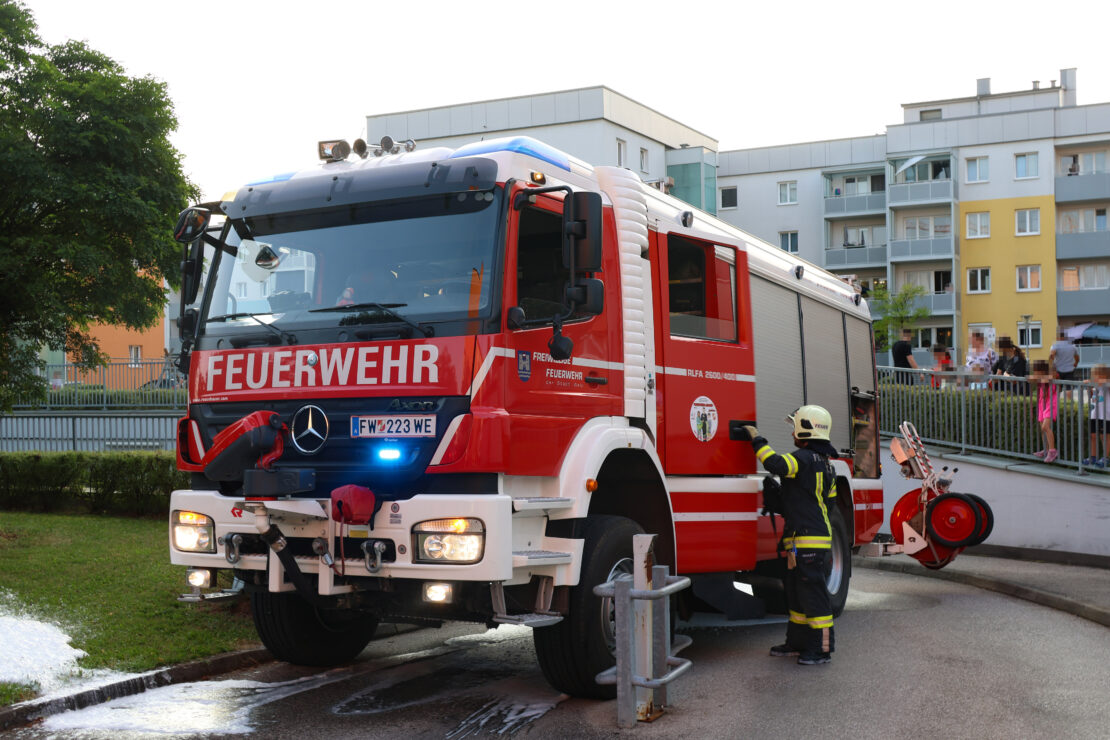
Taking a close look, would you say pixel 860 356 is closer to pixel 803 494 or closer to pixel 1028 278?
pixel 803 494

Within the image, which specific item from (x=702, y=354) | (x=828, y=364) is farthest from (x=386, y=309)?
(x=828, y=364)

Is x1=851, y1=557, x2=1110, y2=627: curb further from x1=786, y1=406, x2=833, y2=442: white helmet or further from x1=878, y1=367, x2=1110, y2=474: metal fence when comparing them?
x1=786, y1=406, x2=833, y2=442: white helmet

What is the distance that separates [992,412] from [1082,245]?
41063 mm

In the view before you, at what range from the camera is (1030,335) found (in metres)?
52.9

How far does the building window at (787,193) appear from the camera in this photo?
58.3m

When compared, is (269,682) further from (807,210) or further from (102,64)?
(807,210)

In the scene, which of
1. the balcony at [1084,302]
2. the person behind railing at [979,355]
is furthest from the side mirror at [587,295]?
Result: the balcony at [1084,302]

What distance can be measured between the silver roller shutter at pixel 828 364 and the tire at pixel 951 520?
1.18m

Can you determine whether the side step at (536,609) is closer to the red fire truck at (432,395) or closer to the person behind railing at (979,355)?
the red fire truck at (432,395)

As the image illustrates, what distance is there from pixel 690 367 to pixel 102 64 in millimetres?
9134

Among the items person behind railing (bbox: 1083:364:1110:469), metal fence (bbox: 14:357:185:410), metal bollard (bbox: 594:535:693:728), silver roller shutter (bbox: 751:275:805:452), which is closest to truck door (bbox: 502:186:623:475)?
metal bollard (bbox: 594:535:693:728)

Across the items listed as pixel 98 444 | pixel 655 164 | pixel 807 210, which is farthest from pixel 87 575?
pixel 807 210

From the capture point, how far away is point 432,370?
5.86 meters

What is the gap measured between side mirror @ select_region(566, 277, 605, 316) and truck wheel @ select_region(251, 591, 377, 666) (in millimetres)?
2536
